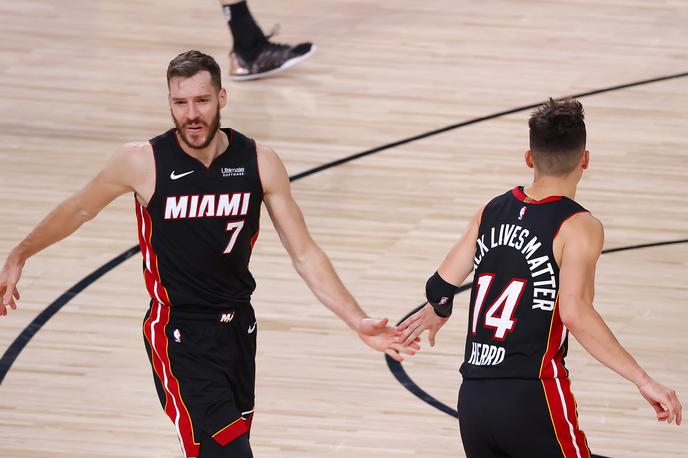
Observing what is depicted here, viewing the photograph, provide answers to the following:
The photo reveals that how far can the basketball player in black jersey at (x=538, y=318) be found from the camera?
13.0 ft

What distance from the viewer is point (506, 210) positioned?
4.12m

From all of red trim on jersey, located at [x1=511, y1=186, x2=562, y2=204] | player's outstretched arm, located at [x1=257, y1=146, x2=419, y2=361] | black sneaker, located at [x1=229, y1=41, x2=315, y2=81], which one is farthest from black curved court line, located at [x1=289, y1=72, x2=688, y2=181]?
red trim on jersey, located at [x1=511, y1=186, x2=562, y2=204]

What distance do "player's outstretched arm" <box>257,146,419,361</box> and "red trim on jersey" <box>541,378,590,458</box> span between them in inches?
22.3

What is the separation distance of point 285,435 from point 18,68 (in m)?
6.10

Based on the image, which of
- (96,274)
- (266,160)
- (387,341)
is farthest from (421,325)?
(96,274)

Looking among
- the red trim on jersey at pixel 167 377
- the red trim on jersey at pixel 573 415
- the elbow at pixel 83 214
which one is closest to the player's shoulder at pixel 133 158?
the elbow at pixel 83 214

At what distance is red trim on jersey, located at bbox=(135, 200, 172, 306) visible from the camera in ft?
14.7

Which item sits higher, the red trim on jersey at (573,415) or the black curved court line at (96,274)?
the red trim on jersey at (573,415)

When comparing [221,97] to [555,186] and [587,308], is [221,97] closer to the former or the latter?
[555,186]

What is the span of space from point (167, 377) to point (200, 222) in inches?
23.0

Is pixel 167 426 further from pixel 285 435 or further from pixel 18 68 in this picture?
pixel 18 68

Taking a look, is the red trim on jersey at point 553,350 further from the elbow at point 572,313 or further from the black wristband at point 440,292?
the black wristband at point 440,292

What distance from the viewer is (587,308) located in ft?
12.9

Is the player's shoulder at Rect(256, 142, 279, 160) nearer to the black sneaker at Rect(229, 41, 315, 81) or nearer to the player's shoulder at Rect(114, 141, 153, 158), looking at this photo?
the player's shoulder at Rect(114, 141, 153, 158)
